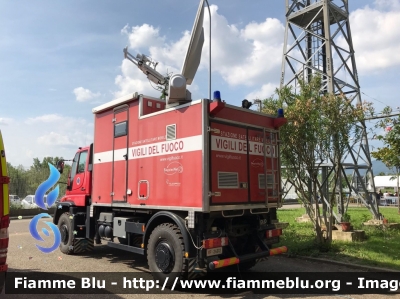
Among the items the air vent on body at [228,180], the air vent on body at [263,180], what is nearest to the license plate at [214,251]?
the air vent on body at [228,180]

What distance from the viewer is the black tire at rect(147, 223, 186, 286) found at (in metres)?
5.91

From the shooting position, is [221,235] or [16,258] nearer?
[221,235]

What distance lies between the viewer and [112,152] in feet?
26.4

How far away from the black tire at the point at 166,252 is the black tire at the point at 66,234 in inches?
137

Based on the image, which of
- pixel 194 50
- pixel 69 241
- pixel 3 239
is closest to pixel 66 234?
pixel 69 241

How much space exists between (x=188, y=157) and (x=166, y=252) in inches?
68.6

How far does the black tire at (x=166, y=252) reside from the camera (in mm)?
5907

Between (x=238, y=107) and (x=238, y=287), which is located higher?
(x=238, y=107)

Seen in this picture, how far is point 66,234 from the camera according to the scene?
932 centimetres

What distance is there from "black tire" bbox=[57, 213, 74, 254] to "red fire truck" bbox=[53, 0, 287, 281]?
89 cm

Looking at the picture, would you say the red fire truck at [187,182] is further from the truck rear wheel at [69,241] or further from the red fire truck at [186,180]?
the truck rear wheel at [69,241]

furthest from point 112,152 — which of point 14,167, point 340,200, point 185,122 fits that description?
point 14,167

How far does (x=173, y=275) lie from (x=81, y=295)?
5.08ft

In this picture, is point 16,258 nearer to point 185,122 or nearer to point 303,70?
point 185,122
